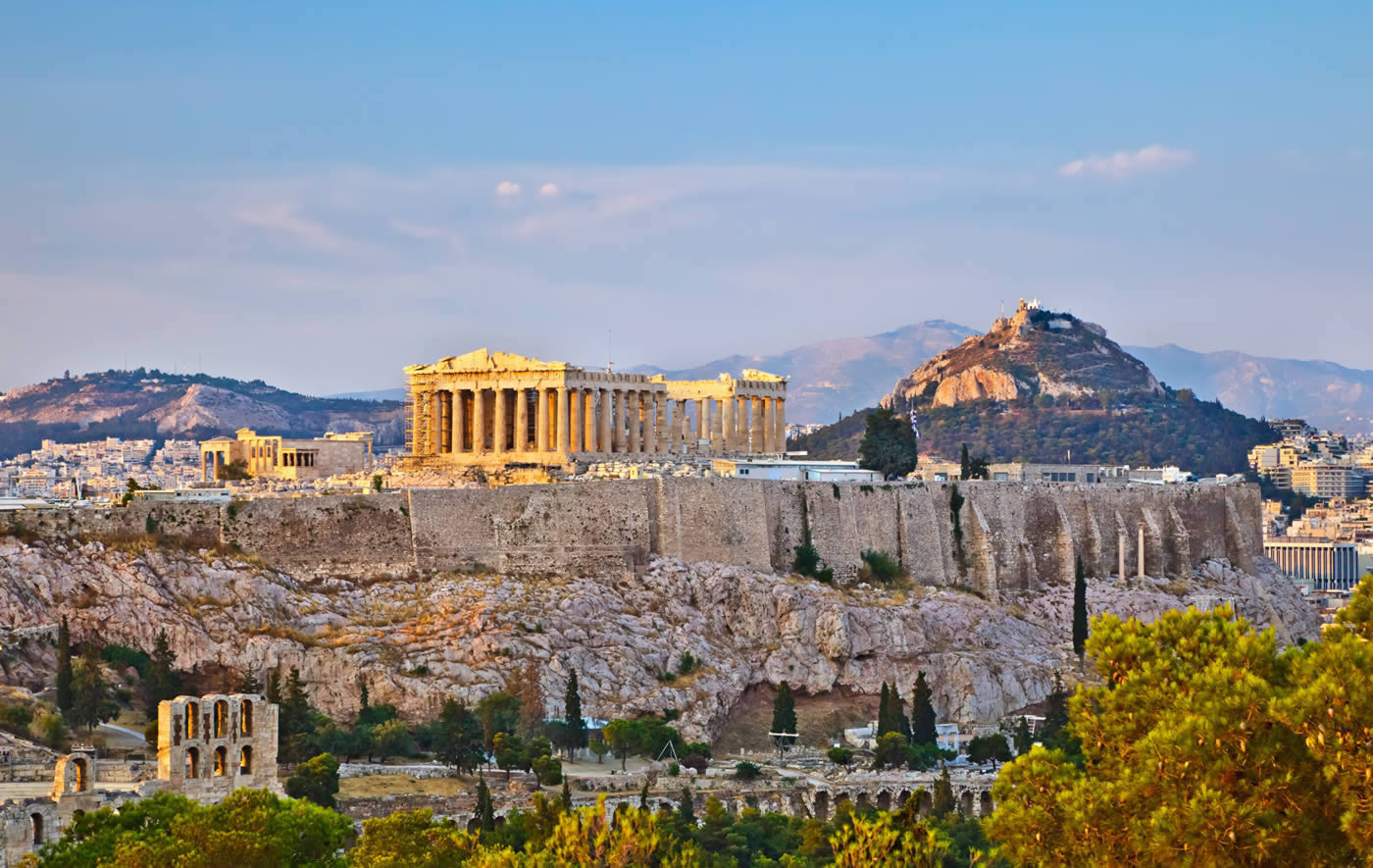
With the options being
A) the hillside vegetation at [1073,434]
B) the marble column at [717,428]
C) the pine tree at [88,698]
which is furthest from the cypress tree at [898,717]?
the hillside vegetation at [1073,434]

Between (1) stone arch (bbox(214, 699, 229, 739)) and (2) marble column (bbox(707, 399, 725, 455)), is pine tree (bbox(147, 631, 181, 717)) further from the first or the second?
(2) marble column (bbox(707, 399, 725, 455))

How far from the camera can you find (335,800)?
163ft

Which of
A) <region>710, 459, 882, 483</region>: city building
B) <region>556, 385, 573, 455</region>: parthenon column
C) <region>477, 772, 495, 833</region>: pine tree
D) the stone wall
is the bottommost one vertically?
<region>477, 772, 495, 833</region>: pine tree

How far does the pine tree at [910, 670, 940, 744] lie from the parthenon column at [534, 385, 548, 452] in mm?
15747

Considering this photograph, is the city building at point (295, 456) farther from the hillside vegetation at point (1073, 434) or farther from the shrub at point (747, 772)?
the hillside vegetation at point (1073, 434)

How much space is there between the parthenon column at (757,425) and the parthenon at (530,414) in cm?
328

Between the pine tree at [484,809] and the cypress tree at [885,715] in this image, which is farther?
the cypress tree at [885,715]

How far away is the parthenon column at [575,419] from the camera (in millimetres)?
75625

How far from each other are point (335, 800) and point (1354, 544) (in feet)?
421

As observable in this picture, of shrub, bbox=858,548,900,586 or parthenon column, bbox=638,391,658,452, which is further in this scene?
parthenon column, bbox=638,391,658,452

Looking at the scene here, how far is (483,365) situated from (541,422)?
299cm

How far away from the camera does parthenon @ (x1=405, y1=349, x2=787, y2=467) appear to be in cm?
7525

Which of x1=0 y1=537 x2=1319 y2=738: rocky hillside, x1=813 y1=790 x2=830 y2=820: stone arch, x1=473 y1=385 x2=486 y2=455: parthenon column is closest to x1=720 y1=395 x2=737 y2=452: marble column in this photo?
x1=473 y1=385 x2=486 y2=455: parthenon column

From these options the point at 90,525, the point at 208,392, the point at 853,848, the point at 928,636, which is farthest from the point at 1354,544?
the point at 853,848
